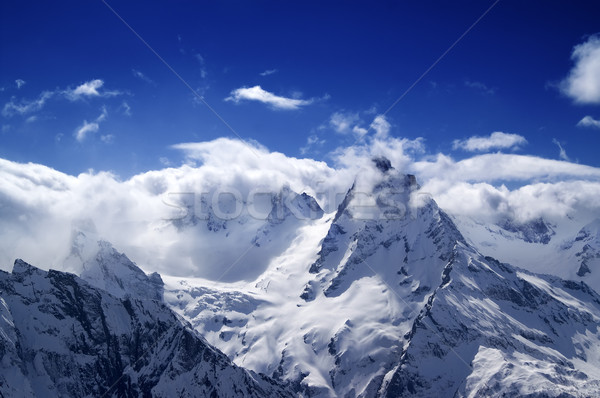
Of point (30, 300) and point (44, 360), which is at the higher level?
point (30, 300)

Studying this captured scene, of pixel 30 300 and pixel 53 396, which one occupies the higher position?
pixel 30 300

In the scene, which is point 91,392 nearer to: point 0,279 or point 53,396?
point 53,396

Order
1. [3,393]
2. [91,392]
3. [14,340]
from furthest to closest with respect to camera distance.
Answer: [91,392] → [14,340] → [3,393]

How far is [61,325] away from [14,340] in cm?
2000

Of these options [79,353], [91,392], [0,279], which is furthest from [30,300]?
[91,392]

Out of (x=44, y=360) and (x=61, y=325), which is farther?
(x=61, y=325)

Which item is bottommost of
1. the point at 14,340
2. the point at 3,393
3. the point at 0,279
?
the point at 3,393

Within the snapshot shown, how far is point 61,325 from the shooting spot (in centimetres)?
19950

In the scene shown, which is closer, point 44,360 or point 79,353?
point 44,360

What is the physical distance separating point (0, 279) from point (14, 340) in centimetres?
2680

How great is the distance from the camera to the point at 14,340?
593 feet

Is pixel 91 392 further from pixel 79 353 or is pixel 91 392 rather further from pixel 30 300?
pixel 30 300

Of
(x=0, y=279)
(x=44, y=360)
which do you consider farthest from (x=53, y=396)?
(x=0, y=279)

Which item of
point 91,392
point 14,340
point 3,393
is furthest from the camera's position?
point 91,392
